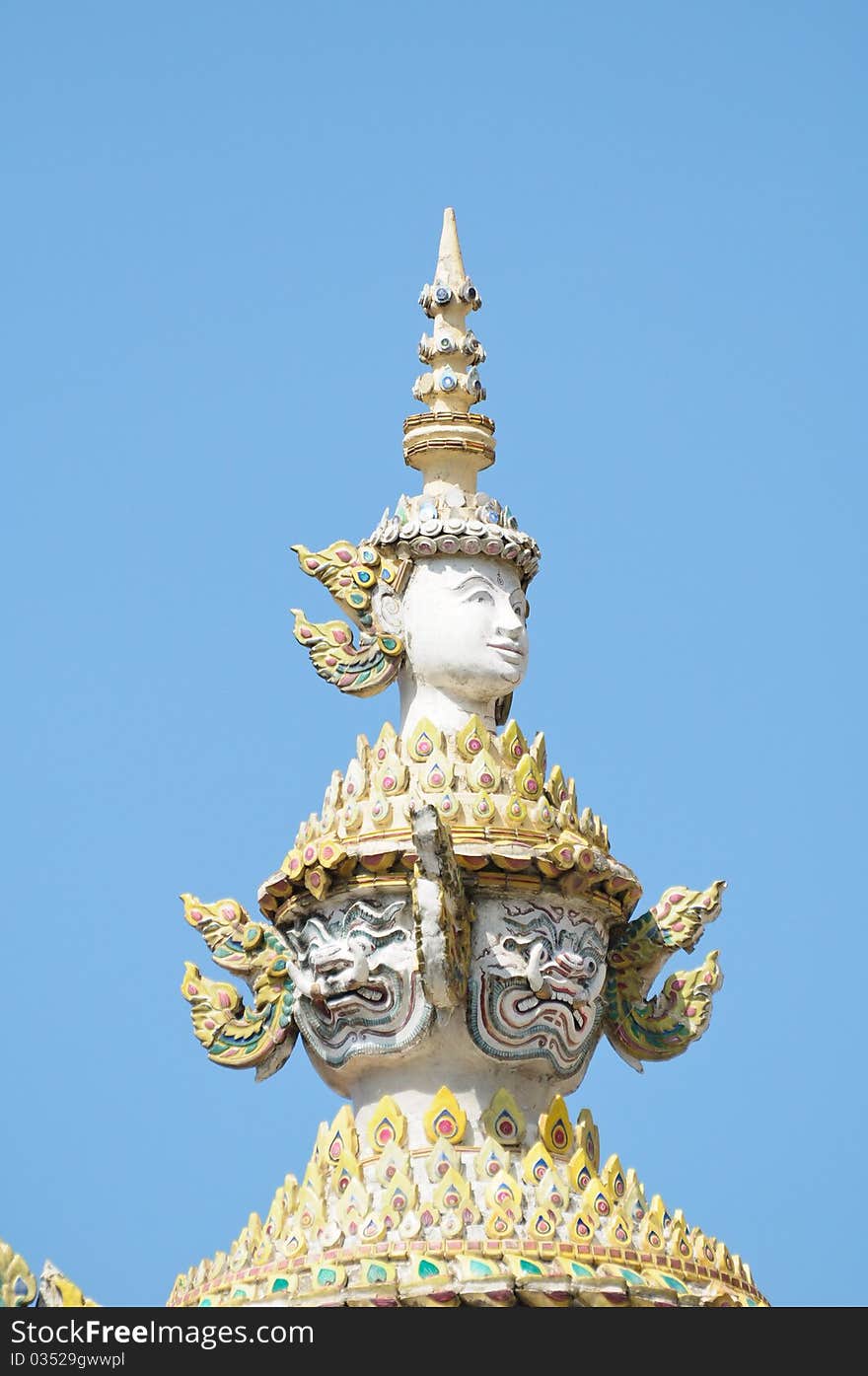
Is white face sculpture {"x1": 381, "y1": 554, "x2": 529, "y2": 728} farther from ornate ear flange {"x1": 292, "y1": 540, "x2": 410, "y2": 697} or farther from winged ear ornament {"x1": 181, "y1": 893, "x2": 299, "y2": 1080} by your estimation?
winged ear ornament {"x1": 181, "y1": 893, "x2": 299, "y2": 1080}

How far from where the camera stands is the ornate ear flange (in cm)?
3088

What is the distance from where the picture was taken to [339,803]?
30.0 metres

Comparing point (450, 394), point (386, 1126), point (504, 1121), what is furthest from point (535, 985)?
point (450, 394)

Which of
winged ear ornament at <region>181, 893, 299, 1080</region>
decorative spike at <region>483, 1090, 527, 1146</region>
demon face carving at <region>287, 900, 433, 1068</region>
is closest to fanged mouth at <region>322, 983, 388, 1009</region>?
demon face carving at <region>287, 900, 433, 1068</region>

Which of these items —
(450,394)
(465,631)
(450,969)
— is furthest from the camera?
(450,394)

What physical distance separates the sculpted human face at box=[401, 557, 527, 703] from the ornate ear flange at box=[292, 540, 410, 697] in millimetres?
224

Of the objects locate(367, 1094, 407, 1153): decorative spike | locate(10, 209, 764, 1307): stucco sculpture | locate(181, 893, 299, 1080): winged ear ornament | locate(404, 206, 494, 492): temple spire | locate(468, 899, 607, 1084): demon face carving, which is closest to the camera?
locate(10, 209, 764, 1307): stucco sculpture

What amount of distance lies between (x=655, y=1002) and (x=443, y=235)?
6760 mm

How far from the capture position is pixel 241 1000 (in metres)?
30.5

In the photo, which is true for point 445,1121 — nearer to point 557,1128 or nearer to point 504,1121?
point 504,1121

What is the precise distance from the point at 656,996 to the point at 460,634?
3.36 metres

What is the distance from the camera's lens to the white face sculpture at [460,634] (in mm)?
30453
